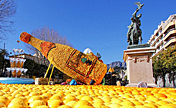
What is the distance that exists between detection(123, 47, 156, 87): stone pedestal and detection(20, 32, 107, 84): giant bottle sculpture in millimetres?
1010

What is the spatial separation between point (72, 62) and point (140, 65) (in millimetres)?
2280

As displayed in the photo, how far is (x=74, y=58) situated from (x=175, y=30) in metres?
36.7

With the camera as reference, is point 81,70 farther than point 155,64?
No

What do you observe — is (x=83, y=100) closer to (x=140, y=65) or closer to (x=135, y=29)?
(x=140, y=65)

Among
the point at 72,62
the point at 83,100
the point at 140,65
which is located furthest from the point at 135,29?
the point at 83,100

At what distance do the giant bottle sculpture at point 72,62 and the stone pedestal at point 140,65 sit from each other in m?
1.01

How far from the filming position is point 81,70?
4410 mm

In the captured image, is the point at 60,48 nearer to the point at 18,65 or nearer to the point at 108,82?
the point at 108,82

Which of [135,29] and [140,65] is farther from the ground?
[135,29]

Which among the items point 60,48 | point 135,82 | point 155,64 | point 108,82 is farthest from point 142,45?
point 155,64

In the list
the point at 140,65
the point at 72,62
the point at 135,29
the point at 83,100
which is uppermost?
the point at 135,29

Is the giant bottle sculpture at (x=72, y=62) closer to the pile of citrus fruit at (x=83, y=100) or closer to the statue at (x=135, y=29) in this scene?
the statue at (x=135, y=29)

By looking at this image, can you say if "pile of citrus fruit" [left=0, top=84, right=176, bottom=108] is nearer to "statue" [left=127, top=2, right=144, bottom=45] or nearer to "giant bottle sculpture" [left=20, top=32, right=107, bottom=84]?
"giant bottle sculpture" [left=20, top=32, right=107, bottom=84]

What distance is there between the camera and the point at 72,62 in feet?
14.3
